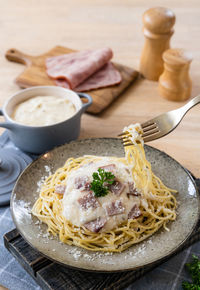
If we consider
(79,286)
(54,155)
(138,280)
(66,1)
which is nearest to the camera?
(79,286)

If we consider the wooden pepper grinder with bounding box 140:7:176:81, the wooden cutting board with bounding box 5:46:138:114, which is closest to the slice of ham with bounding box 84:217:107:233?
the wooden cutting board with bounding box 5:46:138:114

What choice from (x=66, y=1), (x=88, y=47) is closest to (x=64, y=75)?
(x=88, y=47)

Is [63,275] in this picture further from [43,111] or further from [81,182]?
[43,111]

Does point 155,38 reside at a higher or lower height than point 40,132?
higher

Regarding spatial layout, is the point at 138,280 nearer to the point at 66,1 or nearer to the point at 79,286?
the point at 79,286

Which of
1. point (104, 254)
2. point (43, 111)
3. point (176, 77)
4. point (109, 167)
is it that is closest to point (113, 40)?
point (176, 77)

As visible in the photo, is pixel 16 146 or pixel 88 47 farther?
pixel 88 47
